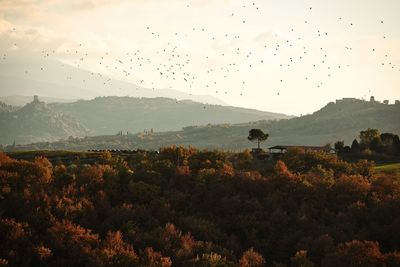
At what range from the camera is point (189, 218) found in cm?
3922

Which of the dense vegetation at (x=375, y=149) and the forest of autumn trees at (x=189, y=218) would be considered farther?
the dense vegetation at (x=375, y=149)

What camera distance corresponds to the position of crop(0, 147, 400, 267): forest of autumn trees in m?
31.6

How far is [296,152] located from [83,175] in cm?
3692

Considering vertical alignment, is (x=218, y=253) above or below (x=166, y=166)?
below

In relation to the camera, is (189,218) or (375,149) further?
(375,149)

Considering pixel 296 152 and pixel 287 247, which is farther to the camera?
pixel 296 152

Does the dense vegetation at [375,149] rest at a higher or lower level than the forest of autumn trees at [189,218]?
higher

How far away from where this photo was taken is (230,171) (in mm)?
51094

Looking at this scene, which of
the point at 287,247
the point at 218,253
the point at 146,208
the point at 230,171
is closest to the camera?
the point at 218,253

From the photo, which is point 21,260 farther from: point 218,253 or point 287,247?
point 287,247

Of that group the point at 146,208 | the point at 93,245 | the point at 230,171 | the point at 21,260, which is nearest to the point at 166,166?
the point at 230,171

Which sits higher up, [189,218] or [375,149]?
[375,149]

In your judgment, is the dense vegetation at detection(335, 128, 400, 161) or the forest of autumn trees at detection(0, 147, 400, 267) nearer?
the forest of autumn trees at detection(0, 147, 400, 267)

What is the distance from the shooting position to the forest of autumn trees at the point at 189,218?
104 ft
